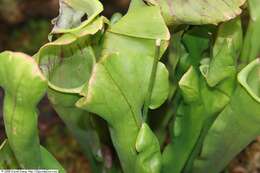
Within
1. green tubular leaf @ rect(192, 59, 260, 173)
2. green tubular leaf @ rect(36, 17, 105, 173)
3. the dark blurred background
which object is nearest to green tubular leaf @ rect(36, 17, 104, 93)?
green tubular leaf @ rect(36, 17, 105, 173)

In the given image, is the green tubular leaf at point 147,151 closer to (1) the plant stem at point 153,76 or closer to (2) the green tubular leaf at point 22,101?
(1) the plant stem at point 153,76

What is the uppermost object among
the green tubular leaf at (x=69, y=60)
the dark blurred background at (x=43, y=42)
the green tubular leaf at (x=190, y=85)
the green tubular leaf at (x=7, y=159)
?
the green tubular leaf at (x=69, y=60)

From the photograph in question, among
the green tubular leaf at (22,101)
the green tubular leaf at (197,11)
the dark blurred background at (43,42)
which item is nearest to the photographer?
the green tubular leaf at (22,101)

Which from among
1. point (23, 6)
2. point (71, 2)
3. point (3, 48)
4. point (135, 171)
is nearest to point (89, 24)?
point (71, 2)

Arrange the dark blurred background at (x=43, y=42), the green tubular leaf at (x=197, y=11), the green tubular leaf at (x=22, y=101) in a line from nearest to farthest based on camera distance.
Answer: the green tubular leaf at (x=22, y=101) → the green tubular leaf at (x=197, y=11) → the dark blurred background at (x=43, y=42)

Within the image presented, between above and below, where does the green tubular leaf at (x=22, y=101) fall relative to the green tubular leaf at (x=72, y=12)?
below

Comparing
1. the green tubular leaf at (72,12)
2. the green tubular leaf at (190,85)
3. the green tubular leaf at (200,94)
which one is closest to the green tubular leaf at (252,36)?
the green tubular leaf at (200,94)

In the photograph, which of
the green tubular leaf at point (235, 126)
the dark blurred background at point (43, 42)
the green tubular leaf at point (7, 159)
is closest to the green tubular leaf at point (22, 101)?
A: the green tubular leaf at point (7, 159)

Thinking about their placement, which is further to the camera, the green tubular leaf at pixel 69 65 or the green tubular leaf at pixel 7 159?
the green tubular leaf at pixel 7 159
